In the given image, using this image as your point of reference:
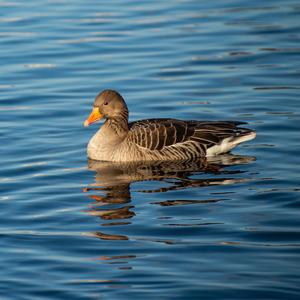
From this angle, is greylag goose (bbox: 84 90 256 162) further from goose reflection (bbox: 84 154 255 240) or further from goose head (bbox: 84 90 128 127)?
goose reflection (bbox: 84 154 255 240)

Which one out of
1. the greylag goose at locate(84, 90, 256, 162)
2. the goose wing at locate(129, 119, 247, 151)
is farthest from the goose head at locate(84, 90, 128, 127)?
the goose wing at locate(129, 119, 247, 151)

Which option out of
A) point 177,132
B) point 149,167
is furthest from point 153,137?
point 149,167

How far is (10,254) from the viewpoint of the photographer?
11.7 metres

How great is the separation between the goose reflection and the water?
0.11ft

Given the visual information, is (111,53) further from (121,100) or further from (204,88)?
(121,100)

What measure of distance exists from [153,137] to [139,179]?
1353 millimetres

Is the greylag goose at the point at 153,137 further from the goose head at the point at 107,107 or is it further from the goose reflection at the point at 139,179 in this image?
the goose reflection at the point at 139,179

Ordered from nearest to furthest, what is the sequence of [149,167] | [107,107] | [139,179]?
[139,179]
[149,167]
[107,107]

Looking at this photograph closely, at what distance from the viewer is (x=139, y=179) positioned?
15.1m

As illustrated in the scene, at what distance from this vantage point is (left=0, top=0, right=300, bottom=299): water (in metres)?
11.0

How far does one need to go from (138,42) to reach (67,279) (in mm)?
14292

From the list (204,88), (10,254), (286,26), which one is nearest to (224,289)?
(10,254)

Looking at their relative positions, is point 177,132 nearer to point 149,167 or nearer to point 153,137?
point 153,137

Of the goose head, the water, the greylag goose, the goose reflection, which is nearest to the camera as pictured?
the water
